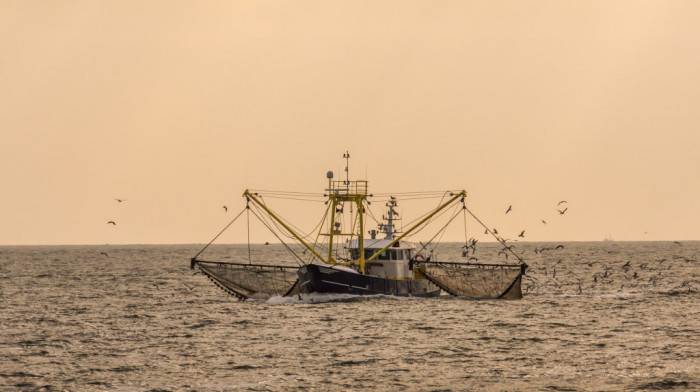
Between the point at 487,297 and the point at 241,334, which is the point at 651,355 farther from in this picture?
the point at 487,297

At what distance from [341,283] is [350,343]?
16305 millimetres

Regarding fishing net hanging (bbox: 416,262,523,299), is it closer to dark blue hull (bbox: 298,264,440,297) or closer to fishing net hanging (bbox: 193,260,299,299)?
dark blue hull (bbox: 298,264,440,297)

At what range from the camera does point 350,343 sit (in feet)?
142

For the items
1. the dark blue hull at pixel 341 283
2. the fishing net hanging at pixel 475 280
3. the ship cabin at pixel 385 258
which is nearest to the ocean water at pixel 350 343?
the dark blue hull at pixel 341 283

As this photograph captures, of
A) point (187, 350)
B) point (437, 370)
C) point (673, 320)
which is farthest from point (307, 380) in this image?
point (673, 320)

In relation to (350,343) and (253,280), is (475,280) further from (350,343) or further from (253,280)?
(350,343)

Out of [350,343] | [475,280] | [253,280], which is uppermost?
[253,280]

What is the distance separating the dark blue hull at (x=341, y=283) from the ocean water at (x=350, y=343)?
75 centimetres

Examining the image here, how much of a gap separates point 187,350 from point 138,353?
212cm

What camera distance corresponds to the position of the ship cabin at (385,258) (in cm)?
6262

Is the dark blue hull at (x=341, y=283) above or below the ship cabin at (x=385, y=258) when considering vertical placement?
below

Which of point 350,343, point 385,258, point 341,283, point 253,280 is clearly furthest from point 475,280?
point 350,343

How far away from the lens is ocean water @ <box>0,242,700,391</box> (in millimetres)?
33531

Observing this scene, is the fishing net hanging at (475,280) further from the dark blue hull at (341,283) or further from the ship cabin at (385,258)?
the dark blue hull at (341,283)
